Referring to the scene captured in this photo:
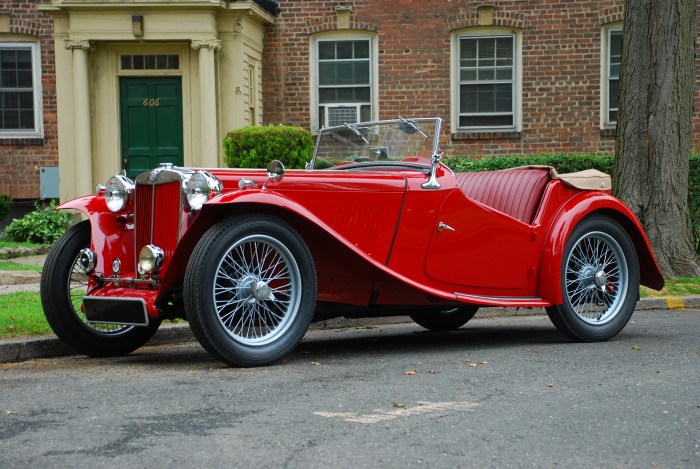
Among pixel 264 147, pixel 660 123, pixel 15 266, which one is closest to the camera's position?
pixel 660 123

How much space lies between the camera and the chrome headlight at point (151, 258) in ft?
20.9

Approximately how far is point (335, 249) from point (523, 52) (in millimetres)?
12070

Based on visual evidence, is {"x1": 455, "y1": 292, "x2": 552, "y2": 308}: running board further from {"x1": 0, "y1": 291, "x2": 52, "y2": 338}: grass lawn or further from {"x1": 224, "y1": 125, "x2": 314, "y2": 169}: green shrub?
{"x1": 224, "y1": 125, "x2": 314, "y2": 169}: green shrub

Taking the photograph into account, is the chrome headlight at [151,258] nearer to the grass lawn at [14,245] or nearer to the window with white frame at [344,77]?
the grass lawn at [14,245]

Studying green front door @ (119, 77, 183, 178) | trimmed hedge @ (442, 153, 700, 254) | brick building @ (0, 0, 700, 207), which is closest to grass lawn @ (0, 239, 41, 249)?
green front door @ (119, 77, 183, 178)

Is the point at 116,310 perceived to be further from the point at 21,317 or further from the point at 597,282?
the point at 597,282

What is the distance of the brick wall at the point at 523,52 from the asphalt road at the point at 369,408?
10.9 m

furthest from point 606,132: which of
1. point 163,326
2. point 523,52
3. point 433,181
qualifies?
Answer: point 163,326

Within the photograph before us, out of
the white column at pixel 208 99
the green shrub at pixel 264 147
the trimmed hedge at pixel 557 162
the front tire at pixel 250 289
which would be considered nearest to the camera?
the front tire at pixel 250 289

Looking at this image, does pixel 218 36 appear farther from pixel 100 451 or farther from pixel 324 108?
pixel 100 451

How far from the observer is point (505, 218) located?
23.7 feet

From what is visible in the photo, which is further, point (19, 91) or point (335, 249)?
point (19, 91)

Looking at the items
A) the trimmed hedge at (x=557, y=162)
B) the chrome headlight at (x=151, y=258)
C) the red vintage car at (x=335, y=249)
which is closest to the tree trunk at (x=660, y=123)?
the red vintage car at (x=335, y=249)

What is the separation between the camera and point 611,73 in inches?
707
